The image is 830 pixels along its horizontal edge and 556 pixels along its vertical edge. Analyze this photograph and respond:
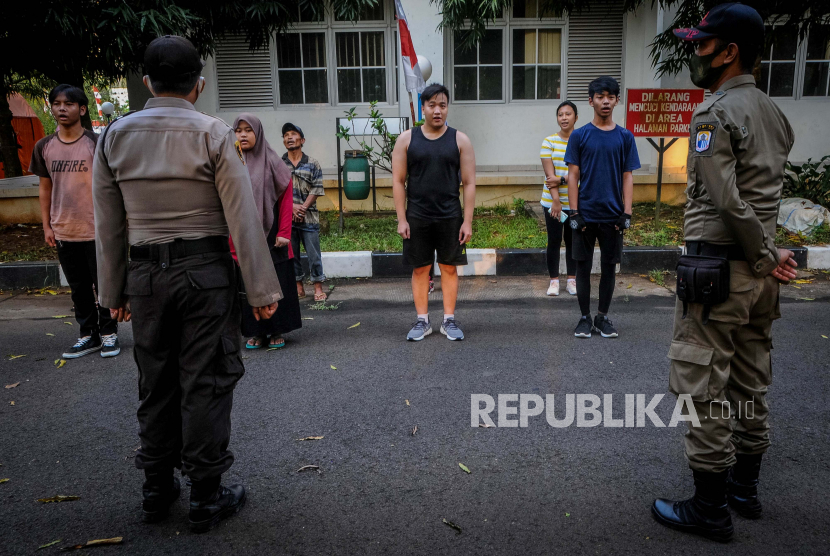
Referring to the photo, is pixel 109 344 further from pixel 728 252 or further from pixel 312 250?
pixel 728 252

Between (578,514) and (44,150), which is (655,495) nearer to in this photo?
(578,514)

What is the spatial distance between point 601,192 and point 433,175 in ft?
4.18

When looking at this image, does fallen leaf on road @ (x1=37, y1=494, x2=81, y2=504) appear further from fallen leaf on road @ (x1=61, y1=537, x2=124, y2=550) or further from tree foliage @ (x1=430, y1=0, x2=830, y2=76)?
tree foliage @ (x1=430, y1=0, x2=830, y2=76)

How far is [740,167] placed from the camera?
244cm

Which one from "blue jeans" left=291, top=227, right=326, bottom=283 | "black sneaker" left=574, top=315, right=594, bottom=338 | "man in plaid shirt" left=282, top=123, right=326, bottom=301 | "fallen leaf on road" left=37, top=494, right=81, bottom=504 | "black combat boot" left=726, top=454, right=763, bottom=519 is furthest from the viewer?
"blue jeans" left=291, top=227, right=326, bottom=283

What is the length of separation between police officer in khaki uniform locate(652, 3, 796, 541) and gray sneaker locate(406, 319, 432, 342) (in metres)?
2.76

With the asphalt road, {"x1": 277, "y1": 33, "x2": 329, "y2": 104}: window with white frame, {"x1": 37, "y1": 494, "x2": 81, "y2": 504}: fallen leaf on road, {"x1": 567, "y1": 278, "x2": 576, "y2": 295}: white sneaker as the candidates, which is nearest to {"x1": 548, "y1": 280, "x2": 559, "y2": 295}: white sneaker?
{"x1": 567, "y1": 278, "x2": 576, "y2": 295}: white sneaker

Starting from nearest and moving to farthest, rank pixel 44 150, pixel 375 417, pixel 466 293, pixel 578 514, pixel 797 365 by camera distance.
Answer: pixel 578 514 → pixel 375 417 → pixel 797 365 → pixel 44 150 → pixel 466 293

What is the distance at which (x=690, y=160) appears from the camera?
2.54 m

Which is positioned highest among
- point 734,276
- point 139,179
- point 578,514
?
point 139,179

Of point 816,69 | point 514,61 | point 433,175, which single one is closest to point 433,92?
point 433,175

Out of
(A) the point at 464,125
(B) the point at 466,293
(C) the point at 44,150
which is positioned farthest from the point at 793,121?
(C) the point at 44,150

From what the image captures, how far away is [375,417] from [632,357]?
1.99m

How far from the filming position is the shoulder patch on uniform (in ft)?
7.77
